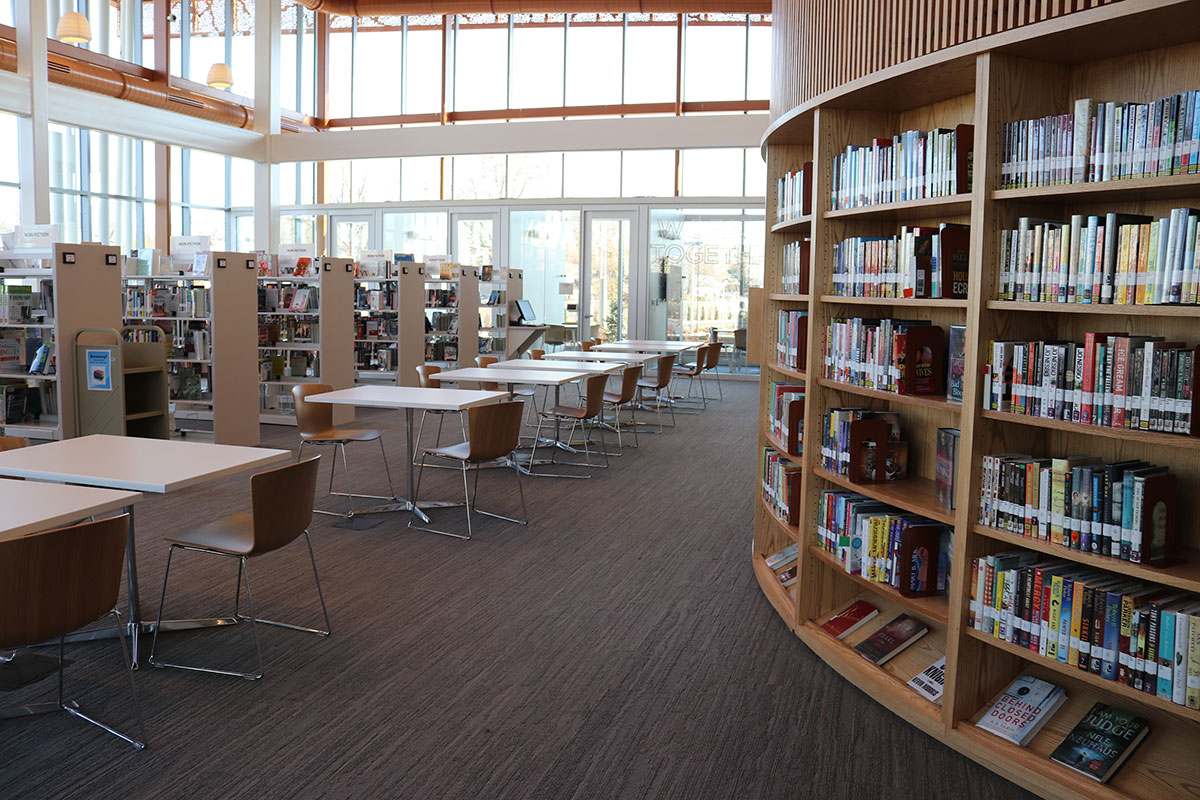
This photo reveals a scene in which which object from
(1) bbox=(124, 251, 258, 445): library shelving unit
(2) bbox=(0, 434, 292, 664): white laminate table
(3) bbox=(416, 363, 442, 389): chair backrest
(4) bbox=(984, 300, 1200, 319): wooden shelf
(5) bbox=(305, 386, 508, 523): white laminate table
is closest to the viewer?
(4) bbox=(984, 300, 1200, 319): wooden shelf

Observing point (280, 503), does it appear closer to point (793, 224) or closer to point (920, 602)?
point (920, 602)

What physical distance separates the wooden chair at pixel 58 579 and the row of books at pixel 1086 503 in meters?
2.83

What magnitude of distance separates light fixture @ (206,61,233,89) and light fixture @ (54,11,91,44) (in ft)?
8.28

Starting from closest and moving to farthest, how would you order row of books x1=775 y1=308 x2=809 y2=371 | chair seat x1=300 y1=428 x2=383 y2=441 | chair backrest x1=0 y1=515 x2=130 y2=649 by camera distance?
chair backrest x1=0 y1=515 x2=130 y2=649
row of books x1=775 y1=308 x2=809 y2=371
chair seat x1=300 y1=428 x2=383 y2=441

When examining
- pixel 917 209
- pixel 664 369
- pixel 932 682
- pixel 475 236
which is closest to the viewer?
pixel 932 682

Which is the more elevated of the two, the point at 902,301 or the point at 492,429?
the point at 902,301

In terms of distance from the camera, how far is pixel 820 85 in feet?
13.4

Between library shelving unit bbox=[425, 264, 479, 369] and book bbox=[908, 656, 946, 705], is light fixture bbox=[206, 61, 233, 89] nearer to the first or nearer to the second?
library shelving unit bbox=[425, 264, 479, 369]

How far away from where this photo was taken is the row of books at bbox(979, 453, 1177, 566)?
2.70m

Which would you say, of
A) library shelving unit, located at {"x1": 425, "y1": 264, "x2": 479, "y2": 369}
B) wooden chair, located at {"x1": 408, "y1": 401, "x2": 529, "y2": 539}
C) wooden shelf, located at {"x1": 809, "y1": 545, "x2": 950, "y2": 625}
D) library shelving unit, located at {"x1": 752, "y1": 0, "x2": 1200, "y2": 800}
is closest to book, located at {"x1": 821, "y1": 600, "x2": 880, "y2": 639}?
library shelving unit, located at {"x1": 752, "y1": 0, "x2": 1200, "y2": 800}

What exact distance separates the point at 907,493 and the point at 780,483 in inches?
44.1

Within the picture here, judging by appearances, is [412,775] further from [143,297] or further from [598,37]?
[598,37]

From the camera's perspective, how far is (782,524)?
15.1 ft

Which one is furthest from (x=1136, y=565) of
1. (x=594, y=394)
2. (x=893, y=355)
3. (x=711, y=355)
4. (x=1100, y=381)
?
(x=711, y=355)
